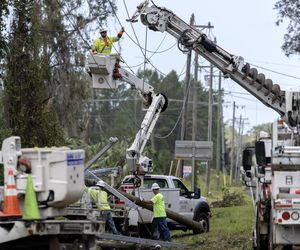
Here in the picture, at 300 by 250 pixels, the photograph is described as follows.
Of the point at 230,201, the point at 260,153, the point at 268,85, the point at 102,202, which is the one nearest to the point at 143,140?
the point at 102,202

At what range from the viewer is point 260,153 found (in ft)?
54.2

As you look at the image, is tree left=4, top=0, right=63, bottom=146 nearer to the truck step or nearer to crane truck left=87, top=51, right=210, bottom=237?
crane truck left=87, top=51, right=210, bottom=237

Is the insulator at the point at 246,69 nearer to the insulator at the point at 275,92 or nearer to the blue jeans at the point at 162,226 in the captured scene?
the insulator at the point at 275,92

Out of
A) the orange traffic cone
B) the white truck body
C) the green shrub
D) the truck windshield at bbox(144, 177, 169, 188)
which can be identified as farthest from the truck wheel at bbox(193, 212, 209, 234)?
the green shrub

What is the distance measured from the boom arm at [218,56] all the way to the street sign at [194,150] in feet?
44.1

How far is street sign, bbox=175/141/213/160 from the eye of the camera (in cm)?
3416

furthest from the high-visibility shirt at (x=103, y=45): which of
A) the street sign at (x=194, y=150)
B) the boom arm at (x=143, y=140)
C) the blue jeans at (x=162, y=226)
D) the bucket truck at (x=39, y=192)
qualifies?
the street sign at (x=194, y=150)

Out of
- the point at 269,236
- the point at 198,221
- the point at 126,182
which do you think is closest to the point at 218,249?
the point at 269,236

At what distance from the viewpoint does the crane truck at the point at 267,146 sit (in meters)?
14.3

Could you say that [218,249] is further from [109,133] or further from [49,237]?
[109,133]

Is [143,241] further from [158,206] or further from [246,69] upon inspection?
[246,69]

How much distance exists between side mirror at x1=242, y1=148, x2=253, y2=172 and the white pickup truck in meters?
4.79

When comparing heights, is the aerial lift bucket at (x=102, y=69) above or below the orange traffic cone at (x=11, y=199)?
above

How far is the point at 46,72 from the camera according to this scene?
92.2 feet
